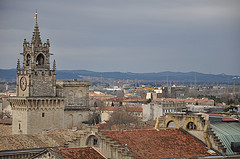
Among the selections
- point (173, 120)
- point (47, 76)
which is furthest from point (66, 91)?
point (173, 120)

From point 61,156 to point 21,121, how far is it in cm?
3445

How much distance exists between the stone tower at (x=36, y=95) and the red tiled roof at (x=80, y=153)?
30925mm

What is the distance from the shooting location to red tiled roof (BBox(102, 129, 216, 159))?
42.5 meters

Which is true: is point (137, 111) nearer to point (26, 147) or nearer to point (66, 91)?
point (66, 91)

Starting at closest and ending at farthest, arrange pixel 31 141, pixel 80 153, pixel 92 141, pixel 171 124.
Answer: pixel 80 153 < pixel 92 141 < pixel 171 124 < pixel 31 141

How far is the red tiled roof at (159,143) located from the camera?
42.5 m

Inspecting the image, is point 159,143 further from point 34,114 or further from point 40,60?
point 40,60

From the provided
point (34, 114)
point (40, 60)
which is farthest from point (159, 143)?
point (40, 60)

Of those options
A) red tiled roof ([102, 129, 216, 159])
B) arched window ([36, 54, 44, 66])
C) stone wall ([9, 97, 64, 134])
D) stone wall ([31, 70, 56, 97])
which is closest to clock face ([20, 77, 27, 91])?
stone wall ([31, 70, 56, 97])

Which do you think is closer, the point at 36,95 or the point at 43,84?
the point at 36,95

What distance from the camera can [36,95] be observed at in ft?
240

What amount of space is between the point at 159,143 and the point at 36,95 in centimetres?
3198

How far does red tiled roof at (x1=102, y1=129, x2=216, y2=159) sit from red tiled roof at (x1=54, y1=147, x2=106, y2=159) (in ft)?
5.72

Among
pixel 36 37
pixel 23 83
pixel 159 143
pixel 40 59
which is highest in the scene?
pixel 36 37
